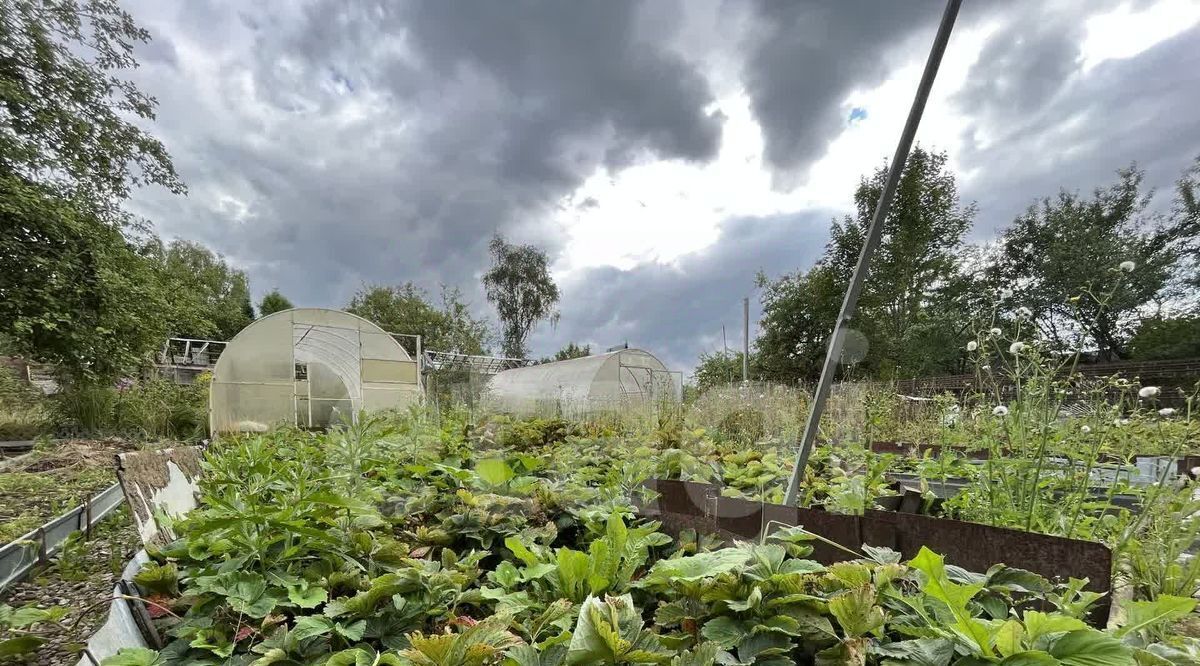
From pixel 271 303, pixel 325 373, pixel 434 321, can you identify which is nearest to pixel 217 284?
pixel 271 303

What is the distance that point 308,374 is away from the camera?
9.28 m

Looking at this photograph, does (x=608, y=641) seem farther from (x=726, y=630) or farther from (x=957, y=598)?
(x=957, y=598)

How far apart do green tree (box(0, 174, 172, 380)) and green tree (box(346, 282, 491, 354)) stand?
1440 centimetres

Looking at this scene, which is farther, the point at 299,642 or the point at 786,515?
the point at 786,515

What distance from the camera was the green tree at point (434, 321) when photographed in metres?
21.6

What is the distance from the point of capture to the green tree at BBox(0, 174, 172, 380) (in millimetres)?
5375

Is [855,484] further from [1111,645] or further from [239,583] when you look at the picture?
[239,583]

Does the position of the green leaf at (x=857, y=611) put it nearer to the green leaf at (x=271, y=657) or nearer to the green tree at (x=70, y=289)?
the green leaf at (x=271, y=657)

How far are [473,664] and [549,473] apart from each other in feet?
3.74

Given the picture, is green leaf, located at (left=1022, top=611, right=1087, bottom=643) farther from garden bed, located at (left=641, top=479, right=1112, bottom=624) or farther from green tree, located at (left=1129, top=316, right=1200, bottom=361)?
green tree, located at (left=1129, top=316, right=1200, bottom=361)

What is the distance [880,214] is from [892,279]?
15.6m

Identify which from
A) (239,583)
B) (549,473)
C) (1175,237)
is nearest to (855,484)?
(549,473)

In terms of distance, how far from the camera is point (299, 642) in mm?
748

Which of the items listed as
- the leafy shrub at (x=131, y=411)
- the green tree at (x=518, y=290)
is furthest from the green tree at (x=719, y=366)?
the leafy shrub at (x=131, y=411)
